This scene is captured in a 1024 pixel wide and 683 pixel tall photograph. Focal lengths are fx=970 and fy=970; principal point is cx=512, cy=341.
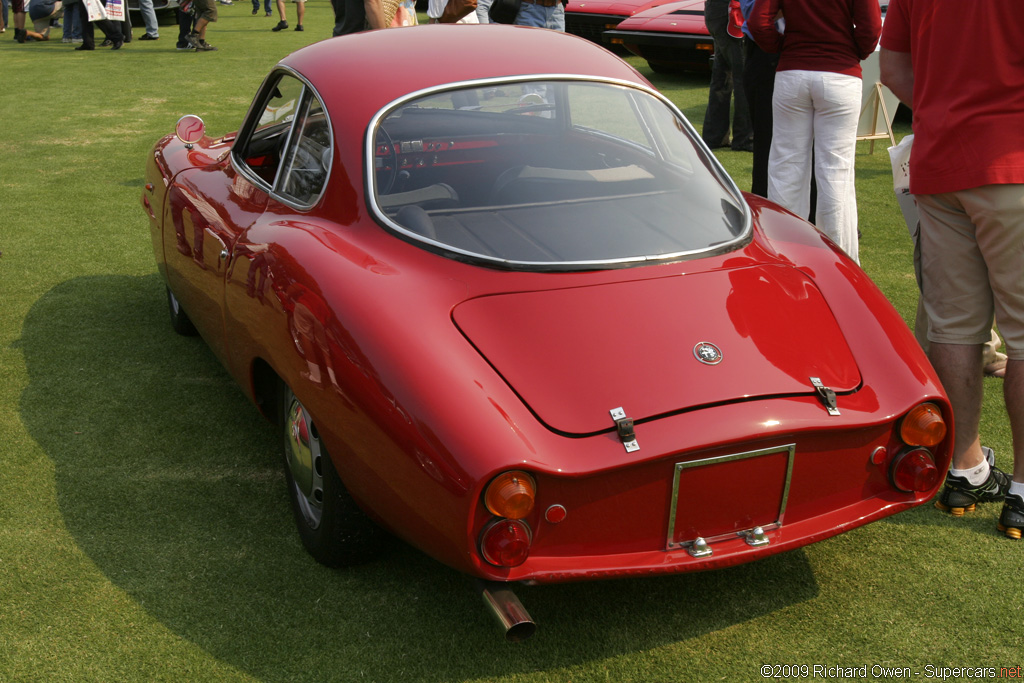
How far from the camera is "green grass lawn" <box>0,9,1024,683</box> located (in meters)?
2.60

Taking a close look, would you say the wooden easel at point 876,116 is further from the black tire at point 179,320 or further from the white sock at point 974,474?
the black tire at point 179,320

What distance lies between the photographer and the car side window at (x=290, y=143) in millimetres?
3332

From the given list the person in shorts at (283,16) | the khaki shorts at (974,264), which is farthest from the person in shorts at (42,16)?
the khaki shorts at (974,264)

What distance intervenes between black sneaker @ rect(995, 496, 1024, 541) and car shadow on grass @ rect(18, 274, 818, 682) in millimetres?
712

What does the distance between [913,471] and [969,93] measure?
1.22m

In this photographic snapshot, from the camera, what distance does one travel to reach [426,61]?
343cm

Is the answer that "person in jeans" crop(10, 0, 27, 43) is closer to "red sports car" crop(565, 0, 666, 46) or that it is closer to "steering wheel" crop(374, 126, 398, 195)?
"red sports car" crop(565, 0, 666, 46)

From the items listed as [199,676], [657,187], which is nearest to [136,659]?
[199,676]

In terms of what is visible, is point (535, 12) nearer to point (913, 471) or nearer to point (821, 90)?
point (821, 90)

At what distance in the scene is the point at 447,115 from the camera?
3297 millimetres

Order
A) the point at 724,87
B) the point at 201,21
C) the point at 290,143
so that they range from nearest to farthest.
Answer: the point at 290,143 → the point at 724,87 → the point at 201,21

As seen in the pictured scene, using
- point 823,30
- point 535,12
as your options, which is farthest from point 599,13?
point 823,30

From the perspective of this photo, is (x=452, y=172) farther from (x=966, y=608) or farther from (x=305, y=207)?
(x=966, y=608)

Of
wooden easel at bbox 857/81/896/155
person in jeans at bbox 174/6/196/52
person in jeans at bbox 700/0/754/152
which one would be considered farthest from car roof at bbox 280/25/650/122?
person in jeans at bbox 174/6/196/52
